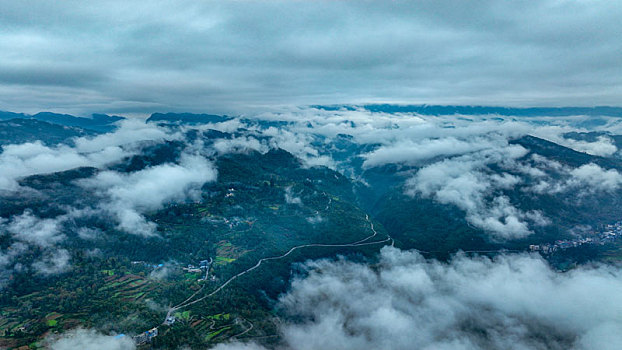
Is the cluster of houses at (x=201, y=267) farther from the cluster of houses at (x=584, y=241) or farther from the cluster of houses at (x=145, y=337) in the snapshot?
the cluster of houses at (x=584, y=241)

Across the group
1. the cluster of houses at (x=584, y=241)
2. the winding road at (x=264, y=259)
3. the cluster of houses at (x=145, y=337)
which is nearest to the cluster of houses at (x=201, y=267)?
the winding road at (x=264, y=259)

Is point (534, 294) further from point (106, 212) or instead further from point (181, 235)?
point (106, 212)

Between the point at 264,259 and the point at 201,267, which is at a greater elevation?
the point at 264,259

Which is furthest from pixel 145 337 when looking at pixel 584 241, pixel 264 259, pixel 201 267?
pixel 584 241

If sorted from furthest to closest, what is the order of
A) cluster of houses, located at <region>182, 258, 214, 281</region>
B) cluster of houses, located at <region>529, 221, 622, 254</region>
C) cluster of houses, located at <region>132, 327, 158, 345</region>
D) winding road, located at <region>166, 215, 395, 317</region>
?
cluster of houses, located at <region>529, 221, 622, 254</region> < cluster of houses, located at <region>182, 258, 214, 281</region> < winding road, located at <region>166, 215, 395, 317</region> < cluster of houses, located at <region>132, 327, 158, 345</region>

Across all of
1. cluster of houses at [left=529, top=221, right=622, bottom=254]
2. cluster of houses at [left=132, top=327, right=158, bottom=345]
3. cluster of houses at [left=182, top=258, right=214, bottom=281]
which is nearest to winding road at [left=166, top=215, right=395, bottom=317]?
cluster of houses at [left=132, top=327, right=158, bottom=345]

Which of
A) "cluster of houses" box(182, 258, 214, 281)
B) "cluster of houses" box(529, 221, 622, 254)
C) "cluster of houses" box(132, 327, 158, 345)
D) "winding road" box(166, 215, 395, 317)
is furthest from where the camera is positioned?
"cluster of houses" box(529, 221, 622, 254)

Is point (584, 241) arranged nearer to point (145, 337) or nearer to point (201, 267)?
point (201, 267)

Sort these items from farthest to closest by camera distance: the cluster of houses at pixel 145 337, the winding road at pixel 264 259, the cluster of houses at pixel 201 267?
the cluster of houses at pixel 201 267
the winding road at pixel 264 259
the cluster of houses at pixel 145 337

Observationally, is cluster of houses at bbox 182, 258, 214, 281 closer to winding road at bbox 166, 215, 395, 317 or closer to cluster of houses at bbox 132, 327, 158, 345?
winding road at bbox 166, 215, 395, 317
